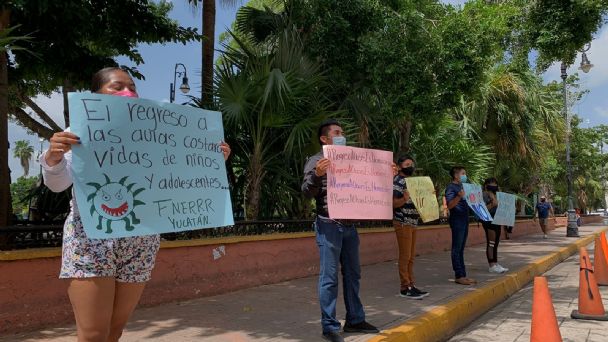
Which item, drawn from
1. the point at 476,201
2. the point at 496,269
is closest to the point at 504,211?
the point at 496,269

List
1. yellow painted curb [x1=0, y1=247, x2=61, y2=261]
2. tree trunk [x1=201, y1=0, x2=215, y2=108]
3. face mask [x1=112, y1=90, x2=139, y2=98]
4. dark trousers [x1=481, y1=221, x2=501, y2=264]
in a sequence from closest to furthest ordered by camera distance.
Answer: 1. face mask [x1=112, y1=90, x2=139, y2=98]
2. yellow painted curb [x1=0, y1=247, x2=61, y2=261]
3. tree trunk [x1=201, y1=0, x2=215, y2=108]
4. dark trousers [x1=481, y1=221, x2=501, y2=264]

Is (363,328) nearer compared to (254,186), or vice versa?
(363,328)

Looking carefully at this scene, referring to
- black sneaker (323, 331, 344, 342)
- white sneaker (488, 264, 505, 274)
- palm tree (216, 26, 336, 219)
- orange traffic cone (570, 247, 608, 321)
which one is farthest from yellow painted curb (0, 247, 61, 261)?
white sneaker (488, 264, 505, 274)

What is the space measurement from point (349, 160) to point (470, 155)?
987 cm

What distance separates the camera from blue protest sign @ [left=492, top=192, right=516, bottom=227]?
9.15 metres

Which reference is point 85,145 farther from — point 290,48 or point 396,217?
point 290,48

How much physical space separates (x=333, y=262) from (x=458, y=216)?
399 cm

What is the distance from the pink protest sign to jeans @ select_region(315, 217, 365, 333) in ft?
0.55

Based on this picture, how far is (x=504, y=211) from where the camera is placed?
955cm

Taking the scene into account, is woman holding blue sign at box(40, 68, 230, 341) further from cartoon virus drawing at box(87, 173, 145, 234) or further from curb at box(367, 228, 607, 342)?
curb at box(367, 228, 607, 342)

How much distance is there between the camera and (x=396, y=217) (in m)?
6.61

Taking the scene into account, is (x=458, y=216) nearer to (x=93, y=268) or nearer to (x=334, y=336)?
(x=334, y=336)

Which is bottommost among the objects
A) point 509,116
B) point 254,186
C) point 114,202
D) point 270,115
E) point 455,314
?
point 455,314

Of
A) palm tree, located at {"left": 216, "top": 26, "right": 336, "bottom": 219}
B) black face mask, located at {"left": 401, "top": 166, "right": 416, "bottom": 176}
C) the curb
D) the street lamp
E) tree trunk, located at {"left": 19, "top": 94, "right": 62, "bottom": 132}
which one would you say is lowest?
the curb
